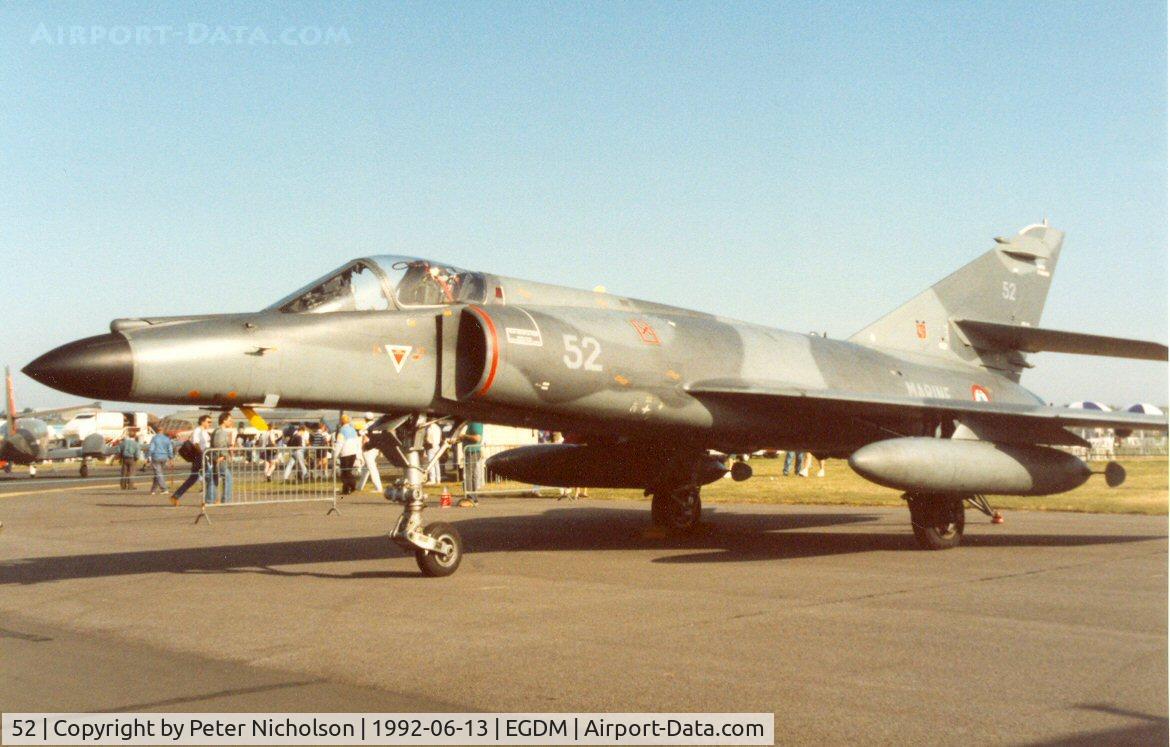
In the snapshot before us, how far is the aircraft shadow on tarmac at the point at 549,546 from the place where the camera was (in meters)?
10.5

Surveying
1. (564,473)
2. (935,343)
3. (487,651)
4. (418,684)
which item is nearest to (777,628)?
(487,651)

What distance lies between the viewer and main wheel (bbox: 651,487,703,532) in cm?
1345

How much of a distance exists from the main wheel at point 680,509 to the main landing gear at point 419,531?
4461 mm

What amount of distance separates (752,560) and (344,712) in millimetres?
6484

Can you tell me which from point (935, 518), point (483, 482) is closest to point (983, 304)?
point (935, 518)

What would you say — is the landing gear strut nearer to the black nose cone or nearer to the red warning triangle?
the red warning triangle

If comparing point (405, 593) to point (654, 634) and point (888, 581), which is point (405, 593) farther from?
point (888, 581)

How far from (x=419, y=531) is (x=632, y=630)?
3.11 metres

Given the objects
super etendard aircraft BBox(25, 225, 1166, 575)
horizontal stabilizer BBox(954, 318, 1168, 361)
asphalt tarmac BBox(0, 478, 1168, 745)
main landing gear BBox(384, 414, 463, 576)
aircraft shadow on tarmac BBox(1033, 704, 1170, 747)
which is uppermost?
horizontal stabilizer BBox(954, 318, 1168, 361)

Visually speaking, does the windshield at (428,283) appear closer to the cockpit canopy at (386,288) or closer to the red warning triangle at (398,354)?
the cockpit canopy at (386,288)

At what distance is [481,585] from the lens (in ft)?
29.2

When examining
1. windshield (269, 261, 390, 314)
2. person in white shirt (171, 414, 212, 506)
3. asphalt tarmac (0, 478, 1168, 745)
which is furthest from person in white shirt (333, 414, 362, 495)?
windshield (269, 261, 390, 314)

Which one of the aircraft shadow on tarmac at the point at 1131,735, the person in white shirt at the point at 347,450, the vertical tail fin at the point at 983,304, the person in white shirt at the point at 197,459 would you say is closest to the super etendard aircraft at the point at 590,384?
the vertical tail fin at the point at 983,304

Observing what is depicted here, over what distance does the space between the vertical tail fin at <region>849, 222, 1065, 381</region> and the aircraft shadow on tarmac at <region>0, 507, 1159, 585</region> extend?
275 cm
